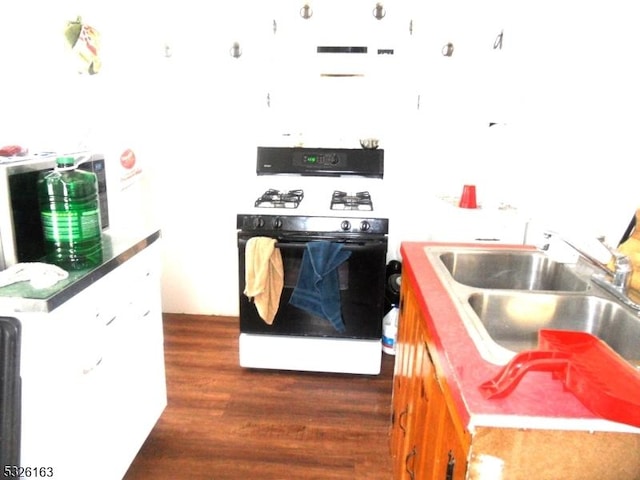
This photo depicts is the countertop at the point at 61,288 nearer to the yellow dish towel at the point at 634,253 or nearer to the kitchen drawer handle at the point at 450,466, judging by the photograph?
the kitchen drawer handle at the point at 450,466

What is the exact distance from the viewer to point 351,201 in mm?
2502

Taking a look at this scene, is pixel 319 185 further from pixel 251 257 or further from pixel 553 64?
pixel 553 64

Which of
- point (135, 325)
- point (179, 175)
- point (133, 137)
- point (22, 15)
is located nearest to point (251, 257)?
point (135, 325)

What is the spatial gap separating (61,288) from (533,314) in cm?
129

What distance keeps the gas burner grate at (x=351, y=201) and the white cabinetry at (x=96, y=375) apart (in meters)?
0.98

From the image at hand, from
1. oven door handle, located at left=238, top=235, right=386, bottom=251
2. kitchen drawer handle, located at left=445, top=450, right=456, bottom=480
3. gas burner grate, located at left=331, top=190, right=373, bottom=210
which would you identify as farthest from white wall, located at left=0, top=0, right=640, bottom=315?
kitchen drawer handle, located at left=445, top=450, right=456, bottom=480

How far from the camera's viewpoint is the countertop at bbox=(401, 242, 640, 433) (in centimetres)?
76

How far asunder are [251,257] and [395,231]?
108 centimetres

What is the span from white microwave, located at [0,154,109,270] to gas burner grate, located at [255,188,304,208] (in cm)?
109

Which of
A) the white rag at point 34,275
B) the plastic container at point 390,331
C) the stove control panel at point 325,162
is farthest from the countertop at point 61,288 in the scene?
the plastic container at point 390,331

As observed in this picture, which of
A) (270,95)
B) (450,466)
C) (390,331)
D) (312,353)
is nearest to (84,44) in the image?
(270,95)

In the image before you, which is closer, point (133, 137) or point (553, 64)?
point (553, 64)

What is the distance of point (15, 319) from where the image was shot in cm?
116

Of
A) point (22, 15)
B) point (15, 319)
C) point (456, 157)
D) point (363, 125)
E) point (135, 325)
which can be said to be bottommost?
point (135, 325)
